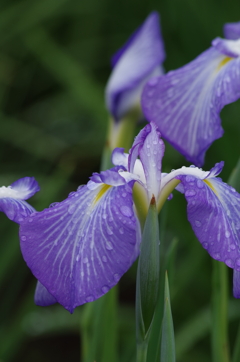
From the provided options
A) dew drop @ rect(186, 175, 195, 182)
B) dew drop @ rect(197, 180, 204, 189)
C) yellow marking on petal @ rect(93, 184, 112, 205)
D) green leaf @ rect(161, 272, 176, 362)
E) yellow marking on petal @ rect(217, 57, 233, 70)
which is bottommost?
green leaf @ rect(161, 272, 176, 362)

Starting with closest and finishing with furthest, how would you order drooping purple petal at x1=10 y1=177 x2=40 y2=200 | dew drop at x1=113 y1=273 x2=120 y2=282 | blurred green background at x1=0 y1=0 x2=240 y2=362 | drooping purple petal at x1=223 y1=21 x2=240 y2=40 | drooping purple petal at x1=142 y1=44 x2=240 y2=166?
dew drop at x1=113 y1=273 x2=120 y2=282, drooping purple petal at x1=10 y1=177 x2=40 y2=200, drooping purple petal at x1=142 y1=44 x2=240 y2=166, drooping purple petal at x1=223 y1=21 x2=240 y2=40, blurred green background at x1=0 y1=0 x2=240 y2=362

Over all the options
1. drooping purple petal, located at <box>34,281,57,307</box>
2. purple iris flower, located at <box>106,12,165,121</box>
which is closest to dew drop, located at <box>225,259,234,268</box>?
drooping purple petal, located at <box>34,281,57,307</box>

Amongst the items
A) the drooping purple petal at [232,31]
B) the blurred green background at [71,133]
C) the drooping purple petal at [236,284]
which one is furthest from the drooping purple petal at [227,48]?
the blurred green background at [71,133]

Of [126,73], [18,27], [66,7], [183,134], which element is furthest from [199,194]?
[66,7]

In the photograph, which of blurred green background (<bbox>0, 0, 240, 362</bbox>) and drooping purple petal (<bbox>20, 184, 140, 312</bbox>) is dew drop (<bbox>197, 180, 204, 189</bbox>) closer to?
drooping purple petal (<bbox>20, 184, 140, 312</bbox>)

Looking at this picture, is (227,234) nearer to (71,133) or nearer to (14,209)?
(14,209)

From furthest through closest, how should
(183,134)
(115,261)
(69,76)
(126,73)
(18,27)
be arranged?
(18,27)
(69,76)
(126,73)
(183,134)
(115,261)

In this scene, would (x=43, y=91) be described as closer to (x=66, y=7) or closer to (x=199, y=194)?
(x=66, y=7)
